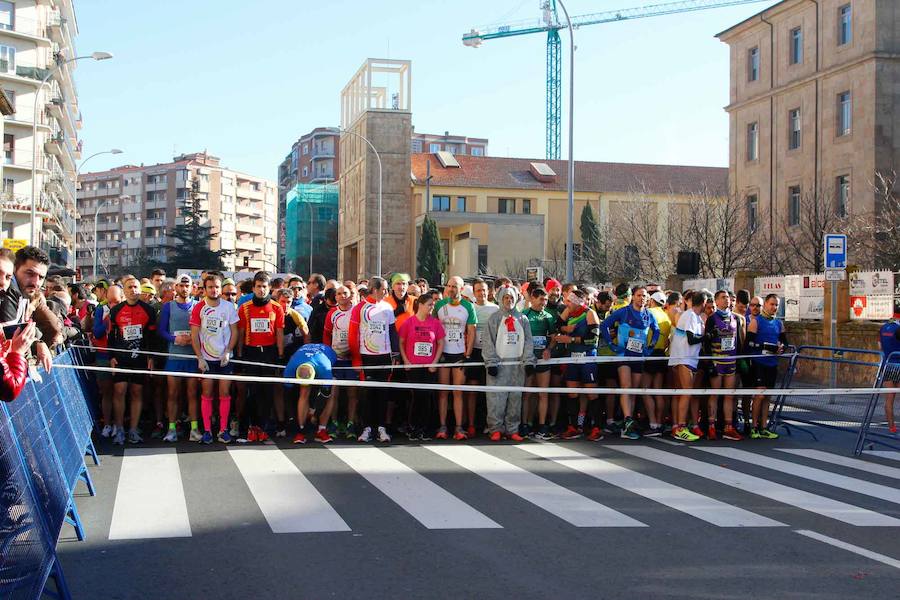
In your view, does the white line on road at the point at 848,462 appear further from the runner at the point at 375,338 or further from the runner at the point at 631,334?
the runner at the point at 375,338

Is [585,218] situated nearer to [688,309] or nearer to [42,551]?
[688,309]

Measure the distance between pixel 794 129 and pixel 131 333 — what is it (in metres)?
43.2

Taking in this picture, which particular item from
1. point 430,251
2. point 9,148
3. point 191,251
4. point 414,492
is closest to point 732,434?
point 414,492

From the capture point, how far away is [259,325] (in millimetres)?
12617

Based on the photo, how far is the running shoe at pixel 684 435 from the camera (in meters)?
13.0

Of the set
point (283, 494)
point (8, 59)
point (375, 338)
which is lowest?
point (283, 494)

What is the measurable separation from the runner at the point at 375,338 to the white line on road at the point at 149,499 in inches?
109

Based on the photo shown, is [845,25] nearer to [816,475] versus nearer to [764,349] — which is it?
[764,349]

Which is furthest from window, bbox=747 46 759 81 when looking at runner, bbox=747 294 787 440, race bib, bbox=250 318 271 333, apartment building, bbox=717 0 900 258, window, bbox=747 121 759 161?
race bib, bbox=250 318 271 333

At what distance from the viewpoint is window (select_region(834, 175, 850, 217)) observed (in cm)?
4475

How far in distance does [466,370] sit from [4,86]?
226 ft

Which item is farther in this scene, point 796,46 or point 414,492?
point 796,46

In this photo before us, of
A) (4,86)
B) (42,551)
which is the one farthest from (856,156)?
(4,86)

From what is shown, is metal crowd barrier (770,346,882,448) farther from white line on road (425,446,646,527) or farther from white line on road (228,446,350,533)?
white line on road (228,446,350,533)
